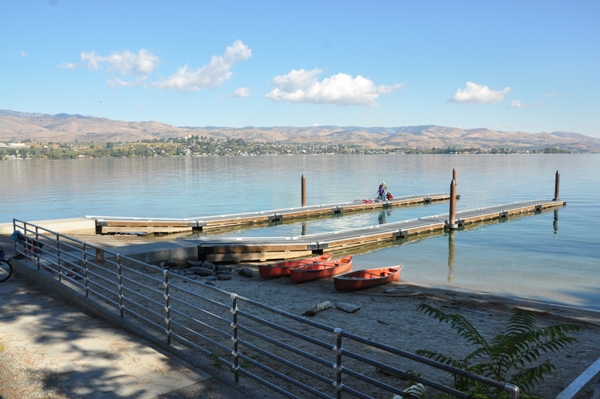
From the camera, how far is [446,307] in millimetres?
14086

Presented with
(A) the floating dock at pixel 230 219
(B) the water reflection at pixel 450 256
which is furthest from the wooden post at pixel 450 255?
(A) the floating dock at pixel 230 219

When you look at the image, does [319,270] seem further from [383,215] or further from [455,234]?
[383,215]

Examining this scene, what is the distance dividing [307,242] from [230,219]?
35.0 ft

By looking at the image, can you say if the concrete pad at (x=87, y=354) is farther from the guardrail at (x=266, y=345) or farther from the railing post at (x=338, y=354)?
the railing post at (x=338, y=354)

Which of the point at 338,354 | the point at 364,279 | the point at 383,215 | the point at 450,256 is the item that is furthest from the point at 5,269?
the point at 383,215

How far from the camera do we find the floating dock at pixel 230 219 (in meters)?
26.8

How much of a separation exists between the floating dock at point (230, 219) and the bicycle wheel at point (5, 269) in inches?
585

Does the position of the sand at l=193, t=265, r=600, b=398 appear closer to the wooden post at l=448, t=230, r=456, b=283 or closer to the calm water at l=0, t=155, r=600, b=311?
the calm water at l=0, t=155, r=600, b=311

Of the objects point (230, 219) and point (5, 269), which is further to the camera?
point (230, 219)

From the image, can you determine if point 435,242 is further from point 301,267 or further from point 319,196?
point 319,196

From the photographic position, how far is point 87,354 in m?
6.57

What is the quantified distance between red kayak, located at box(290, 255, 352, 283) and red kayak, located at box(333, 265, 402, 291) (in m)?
1.13

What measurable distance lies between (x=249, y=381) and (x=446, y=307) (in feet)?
31.8

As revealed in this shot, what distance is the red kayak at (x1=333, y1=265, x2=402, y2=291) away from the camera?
1589cm
